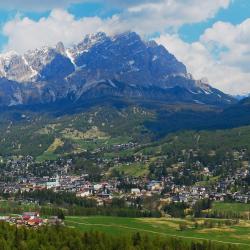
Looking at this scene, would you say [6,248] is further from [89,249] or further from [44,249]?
[89,249]

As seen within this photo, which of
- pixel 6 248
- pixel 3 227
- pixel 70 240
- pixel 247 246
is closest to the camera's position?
pixel 6 248

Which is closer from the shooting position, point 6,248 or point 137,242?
point 6,248

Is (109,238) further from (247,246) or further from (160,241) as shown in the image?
(247,246)

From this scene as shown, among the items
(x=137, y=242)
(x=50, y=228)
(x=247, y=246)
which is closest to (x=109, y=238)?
(x=137, y=242)

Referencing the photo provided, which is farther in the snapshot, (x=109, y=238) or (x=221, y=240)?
(x=221, y=240)

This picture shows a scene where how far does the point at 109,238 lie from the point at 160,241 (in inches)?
513

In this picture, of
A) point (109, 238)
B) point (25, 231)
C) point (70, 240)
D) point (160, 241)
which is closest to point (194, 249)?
point (160, 241)

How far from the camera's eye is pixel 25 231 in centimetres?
15600

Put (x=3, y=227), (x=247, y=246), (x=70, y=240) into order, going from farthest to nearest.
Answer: (x=247, y=246) → (x=3, y=227) → (x=70, y=240)

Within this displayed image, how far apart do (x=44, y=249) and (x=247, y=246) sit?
76354 millimetres

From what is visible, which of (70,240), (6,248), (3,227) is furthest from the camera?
(3,227)

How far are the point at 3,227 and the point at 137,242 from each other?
35.6 m

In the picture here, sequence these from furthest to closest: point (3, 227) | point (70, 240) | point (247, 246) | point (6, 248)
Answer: point (247, 246) < point (3, 227) < point (70, 240) < point (6, 248)

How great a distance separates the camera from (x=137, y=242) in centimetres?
15762
